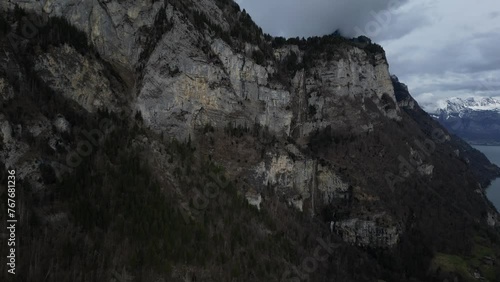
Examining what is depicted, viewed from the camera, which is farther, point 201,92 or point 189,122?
point 201,92

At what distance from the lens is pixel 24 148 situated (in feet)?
351

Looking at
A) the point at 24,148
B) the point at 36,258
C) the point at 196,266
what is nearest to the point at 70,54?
the point at 24,148

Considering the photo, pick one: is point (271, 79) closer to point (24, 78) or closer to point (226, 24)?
point (226, 24)

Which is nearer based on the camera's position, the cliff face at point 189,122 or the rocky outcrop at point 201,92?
the cliff face at point 189,122

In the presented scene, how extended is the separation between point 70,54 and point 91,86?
431 inches

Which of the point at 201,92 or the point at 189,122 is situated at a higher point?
the point at 201,92

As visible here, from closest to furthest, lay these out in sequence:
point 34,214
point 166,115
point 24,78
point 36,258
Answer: point 36,258 < point 34,214 < point 24,78 < point 166,115

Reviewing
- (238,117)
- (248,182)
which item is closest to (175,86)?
(238,117)

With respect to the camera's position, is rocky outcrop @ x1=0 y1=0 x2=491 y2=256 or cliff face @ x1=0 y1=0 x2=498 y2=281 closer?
cliff face @ x1=0 y1=0 x2=498 y2=281

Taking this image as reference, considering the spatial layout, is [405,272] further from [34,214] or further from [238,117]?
[34,214]

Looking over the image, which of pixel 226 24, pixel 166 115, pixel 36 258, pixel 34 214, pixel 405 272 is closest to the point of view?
pixel 36 258

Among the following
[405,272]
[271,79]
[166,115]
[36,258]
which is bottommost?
[405,272]

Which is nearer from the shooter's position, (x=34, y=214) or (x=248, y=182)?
(x=34, y=214)

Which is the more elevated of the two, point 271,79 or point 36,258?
point 271,79
